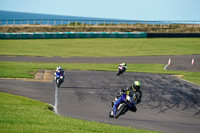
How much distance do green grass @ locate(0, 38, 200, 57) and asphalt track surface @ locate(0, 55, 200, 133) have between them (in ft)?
67.8

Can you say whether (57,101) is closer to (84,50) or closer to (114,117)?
(114,117)

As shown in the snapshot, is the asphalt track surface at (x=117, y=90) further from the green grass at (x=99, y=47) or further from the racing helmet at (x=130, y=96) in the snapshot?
the green grass at (x=99, y=47)

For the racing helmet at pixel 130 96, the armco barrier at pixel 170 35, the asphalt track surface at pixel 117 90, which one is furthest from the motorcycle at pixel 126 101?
the armco barrier at pixel 170 35

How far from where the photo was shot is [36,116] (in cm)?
1425

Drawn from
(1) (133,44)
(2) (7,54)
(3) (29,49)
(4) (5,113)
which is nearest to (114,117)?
(4) (5,113)

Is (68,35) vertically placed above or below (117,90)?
above

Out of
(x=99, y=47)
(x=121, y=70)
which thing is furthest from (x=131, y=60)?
(x=99, y=47)

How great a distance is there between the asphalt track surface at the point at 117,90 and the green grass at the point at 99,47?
67.8ft

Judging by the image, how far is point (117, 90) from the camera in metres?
24.4

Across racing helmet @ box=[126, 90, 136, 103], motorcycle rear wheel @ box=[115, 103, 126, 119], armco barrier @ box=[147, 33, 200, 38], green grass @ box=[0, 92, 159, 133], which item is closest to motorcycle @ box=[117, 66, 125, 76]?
motorcycle rear wheel @ box=[115, 103, 126, 119]

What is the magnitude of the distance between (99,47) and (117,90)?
3655cm

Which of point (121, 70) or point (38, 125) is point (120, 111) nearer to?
point (38, 125)

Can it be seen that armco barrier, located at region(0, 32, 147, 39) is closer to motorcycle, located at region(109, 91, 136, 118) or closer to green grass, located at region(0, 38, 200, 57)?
green grass, located at region(0, 38, 200, 57)

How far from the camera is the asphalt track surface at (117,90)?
651 inches
